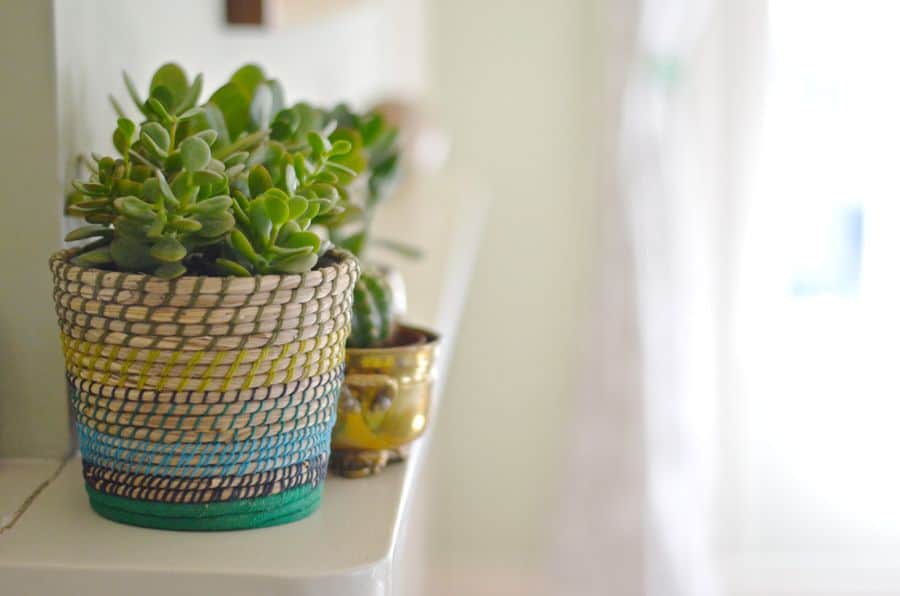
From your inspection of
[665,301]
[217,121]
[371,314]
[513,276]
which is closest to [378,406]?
[371,314]

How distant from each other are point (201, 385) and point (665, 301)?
86.6 inches

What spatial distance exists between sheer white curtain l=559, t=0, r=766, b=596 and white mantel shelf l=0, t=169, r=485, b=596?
1.93 meters

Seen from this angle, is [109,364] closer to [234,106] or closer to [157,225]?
[157,225]

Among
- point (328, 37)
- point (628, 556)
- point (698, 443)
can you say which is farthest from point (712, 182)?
point (328, 37)

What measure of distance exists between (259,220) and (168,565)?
0.51ft

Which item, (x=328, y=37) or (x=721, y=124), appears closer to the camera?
(x=328, y=37)

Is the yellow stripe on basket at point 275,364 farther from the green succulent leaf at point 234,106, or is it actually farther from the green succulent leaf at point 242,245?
the green succulent leaf at point 234,106

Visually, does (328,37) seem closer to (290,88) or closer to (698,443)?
(290,88)

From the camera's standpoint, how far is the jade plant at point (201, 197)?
1.48ft

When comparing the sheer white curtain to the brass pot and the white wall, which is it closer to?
the white wall

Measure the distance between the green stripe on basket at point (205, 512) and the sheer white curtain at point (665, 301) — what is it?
2024mm

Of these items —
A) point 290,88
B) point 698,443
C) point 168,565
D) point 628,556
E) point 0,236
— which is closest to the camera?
point 168,565

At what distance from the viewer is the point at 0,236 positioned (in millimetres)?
608

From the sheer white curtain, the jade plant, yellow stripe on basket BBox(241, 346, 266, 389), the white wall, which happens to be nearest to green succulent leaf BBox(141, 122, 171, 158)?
the jade plant
